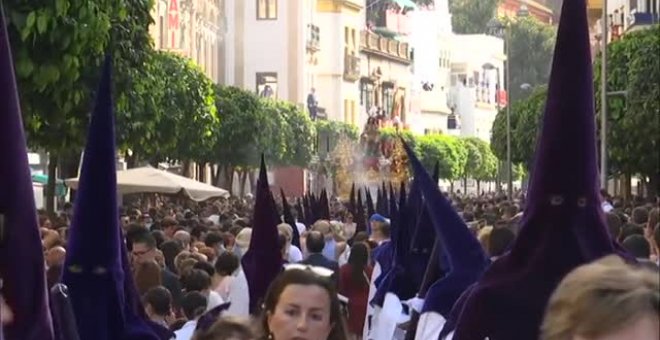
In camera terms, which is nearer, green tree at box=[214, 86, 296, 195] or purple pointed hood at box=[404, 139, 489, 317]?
purple pointed hood at box=[404, 139, 489, 317]

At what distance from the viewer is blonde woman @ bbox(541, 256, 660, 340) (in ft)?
10.8

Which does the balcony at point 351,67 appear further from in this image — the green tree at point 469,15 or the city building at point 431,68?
the green tree at point 469,15

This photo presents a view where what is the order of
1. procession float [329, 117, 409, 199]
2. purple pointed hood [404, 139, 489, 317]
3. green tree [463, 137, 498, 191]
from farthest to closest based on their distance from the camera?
green tree [463, 137, 498, 191]
procession float [329, 117, 409, 199]
purple pointed hood [404, 139, 489, 317]

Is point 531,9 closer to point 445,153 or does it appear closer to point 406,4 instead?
point 406,4

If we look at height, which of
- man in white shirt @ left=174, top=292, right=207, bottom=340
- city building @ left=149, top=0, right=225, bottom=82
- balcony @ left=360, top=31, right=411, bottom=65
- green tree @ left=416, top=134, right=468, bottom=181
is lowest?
man in white shirt @ left=174, top=292, right=207, bottom=340

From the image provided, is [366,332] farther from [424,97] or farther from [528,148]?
[424,97]

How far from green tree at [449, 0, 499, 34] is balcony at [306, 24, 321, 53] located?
144 ft

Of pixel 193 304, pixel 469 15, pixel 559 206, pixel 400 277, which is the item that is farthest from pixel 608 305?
pixel 469 15

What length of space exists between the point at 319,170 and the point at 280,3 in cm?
1671

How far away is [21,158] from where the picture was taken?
5.07m

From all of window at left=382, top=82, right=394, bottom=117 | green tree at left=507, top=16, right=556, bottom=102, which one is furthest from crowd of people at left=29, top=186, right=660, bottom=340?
window at left=382, top=82, right=394, bottom=117

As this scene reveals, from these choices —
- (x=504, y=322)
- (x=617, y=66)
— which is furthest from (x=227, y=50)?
(x=504, y=322)

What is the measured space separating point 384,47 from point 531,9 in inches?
2155

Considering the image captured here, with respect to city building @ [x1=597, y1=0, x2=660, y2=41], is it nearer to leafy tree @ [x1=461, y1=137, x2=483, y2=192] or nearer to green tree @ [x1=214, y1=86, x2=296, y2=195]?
green tree @ [x1=214, y1=86, x2=296, y2=195]
